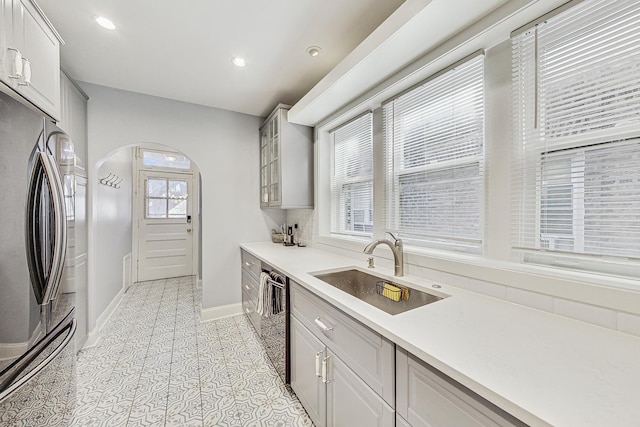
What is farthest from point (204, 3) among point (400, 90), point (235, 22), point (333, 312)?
point (333, 312)

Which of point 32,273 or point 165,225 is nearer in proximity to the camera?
point 32,273

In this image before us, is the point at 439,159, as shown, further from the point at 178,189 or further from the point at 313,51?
the point at 178,189

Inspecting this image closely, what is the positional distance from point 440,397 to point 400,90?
1813mm

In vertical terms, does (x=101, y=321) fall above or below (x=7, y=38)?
below

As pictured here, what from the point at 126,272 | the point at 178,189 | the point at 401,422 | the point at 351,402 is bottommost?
the point at 126,272

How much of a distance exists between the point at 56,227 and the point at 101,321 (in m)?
2.07

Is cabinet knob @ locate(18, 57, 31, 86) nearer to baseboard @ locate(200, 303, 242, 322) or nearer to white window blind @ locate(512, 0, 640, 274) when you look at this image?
white window blind @ locate(512, 0, 640, 274)

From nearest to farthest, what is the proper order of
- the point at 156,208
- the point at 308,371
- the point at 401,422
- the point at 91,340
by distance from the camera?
the point at 401,422
the point at 308,371
the point at 91,340
the point at 156,208

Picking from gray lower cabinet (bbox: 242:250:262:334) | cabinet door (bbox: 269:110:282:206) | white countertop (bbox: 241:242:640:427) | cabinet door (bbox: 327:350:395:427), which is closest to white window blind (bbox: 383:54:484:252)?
white countertop (bbox: 241:242:640:427)

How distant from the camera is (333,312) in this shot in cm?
130

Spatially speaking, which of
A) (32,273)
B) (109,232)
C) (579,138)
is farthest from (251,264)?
(579,138)

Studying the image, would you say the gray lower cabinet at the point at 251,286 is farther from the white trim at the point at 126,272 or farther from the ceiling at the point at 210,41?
the white trim at the point at 126,272

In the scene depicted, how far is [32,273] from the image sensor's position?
1.19m

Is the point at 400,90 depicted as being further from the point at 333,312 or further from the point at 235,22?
the point at 333,312
